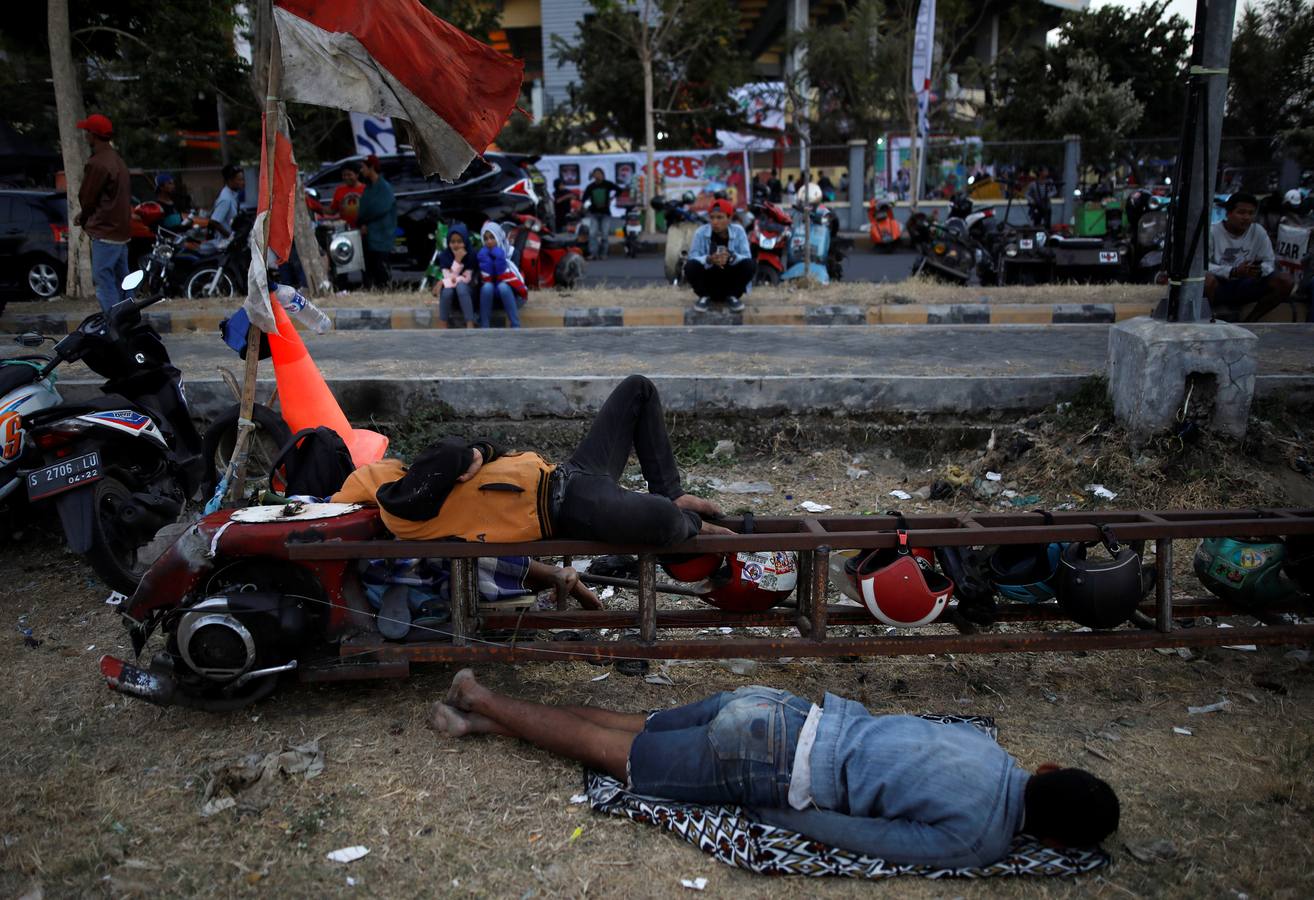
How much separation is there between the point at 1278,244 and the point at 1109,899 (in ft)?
34.2

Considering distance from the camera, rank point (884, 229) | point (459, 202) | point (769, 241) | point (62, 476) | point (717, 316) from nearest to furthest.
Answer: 1. point (62, 476)
2. point (717, 316)
3. point (769, 241)
4. point (459, 202)
5. point (884, 229)

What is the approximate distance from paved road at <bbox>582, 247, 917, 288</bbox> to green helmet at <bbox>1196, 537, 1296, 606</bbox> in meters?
9.93

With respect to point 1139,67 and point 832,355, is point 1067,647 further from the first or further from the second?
point 1139,67

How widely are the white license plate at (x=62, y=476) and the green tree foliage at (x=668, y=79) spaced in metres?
22.4

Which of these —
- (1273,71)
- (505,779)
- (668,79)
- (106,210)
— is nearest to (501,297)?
(106,210)

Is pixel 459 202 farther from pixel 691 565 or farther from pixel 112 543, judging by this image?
pixel 691 565

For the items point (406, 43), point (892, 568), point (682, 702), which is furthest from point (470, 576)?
point (406, 43)

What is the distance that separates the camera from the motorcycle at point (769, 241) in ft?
40.6

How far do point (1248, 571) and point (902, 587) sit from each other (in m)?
1.38

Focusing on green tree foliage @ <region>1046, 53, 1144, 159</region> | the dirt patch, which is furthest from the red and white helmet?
green tree foliage @ <region>1046, 53, 1144, 159</region>

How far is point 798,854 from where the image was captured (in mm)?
2658

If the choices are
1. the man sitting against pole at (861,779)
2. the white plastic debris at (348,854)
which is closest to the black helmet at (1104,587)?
the man sitting against pole at (861,779)

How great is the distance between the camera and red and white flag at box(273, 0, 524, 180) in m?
4.29

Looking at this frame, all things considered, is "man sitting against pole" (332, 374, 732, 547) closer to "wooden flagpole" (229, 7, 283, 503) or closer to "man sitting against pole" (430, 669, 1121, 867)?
"man sitting against pole" (430, 669, 1121, 867)
